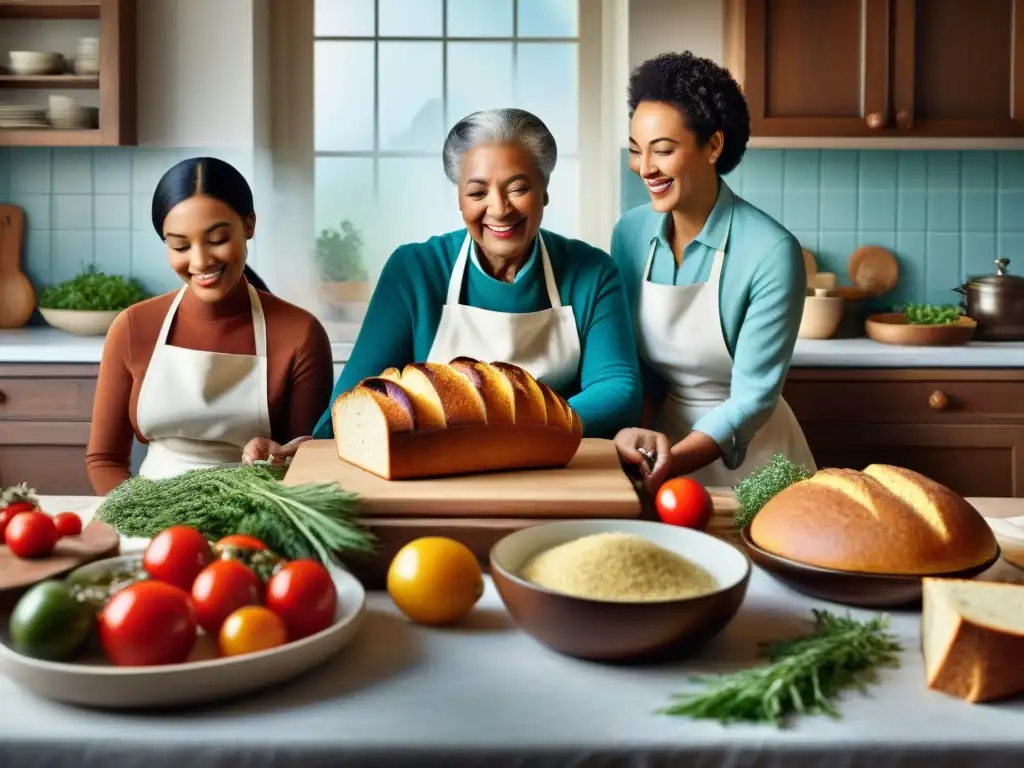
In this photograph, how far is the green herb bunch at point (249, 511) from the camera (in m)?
1.10

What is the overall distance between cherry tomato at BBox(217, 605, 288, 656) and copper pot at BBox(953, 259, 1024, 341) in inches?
116

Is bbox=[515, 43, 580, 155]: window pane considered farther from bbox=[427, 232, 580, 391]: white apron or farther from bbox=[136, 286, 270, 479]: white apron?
bbox=[136, 286, 270, 479]: white apron

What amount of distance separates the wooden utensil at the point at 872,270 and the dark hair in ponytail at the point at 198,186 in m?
2.29

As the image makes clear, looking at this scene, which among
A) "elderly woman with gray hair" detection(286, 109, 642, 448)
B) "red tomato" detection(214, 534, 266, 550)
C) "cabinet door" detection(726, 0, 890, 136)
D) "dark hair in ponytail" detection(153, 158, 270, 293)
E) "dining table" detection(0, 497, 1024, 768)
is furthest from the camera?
"cabinet door" detection(726, 0, 890, 136)

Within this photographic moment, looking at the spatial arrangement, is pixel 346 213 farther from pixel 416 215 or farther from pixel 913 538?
pixel 913 538

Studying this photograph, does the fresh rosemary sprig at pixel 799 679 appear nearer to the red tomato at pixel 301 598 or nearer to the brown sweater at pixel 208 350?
the red tomato at pixel 301 598

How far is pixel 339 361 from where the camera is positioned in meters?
3.15

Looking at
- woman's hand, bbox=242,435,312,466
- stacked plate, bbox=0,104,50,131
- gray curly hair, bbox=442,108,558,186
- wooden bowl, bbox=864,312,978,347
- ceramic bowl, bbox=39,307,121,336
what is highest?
stacked plate, bbox=0,104,50,131

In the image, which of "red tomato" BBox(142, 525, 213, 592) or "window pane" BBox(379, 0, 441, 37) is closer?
"red tomato" BBox(142, 525, 213, 592)

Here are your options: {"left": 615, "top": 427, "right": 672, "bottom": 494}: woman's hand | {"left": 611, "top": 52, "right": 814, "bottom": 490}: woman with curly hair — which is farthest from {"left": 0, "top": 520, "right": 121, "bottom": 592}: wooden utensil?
{"left": 611, "top": 52, "right": 814, "bottom": 490}: woman with curly hair

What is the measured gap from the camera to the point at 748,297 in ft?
7.52

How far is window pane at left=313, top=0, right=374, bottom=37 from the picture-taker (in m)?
3.67

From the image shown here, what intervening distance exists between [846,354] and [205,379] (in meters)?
1.81

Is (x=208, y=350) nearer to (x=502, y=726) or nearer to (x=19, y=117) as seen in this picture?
(x=502, y=726)
